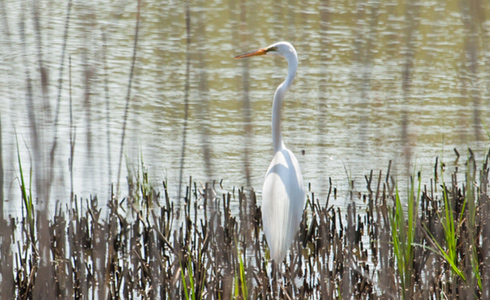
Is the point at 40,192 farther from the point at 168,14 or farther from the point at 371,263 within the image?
the point at 371,263

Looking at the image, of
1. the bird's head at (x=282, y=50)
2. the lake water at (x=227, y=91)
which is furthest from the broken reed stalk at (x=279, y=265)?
the bird's head at (x=282, y=50)

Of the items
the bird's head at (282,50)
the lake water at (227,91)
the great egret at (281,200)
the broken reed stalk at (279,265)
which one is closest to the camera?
the lake water at (227,91)

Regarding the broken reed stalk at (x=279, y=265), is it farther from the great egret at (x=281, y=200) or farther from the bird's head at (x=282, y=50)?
the bird's head at (x=282, y=50)

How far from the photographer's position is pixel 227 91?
6559 mm

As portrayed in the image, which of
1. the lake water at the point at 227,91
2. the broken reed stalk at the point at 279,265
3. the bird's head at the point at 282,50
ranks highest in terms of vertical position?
the bird's head at the point at 282,50

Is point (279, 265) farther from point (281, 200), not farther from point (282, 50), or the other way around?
point (282, 50)

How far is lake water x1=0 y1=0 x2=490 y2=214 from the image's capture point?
1205mm

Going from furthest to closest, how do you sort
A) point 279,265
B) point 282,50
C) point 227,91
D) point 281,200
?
point 227,91 < point 282,50 < point 281,200 < point 279,265

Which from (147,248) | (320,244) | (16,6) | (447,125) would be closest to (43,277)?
(16,6)

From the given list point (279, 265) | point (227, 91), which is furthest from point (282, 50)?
point (227, 91)

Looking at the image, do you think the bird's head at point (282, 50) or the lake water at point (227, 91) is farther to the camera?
the bird's head at point (282, 50)

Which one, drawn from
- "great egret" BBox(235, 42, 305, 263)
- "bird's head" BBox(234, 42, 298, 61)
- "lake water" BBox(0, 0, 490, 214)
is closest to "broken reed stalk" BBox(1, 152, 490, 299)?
"great egret" BBox(235, 42, 305, 263)

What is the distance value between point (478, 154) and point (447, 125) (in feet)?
2.73

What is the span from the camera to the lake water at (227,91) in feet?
3.95
